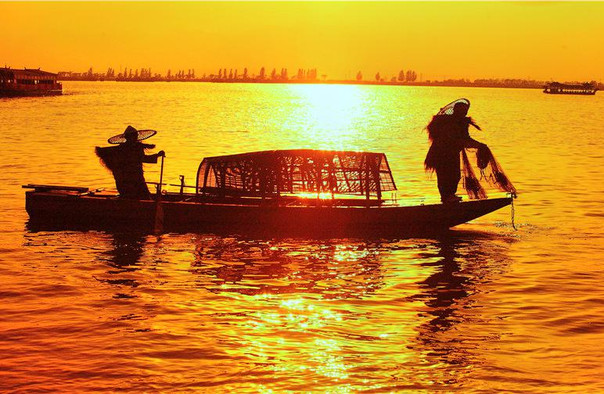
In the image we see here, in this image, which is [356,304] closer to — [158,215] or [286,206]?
[286,206]

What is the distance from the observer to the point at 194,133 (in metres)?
70.8

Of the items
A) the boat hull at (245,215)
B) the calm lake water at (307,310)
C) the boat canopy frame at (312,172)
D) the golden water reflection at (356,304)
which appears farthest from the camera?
the boat canopy frame at (312,172)

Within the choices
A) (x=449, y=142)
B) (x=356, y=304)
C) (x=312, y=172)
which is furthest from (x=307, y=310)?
(x=449, y=142)

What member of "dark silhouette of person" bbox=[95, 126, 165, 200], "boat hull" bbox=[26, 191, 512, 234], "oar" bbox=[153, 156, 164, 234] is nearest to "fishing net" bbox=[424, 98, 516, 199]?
"boat hull" bbox=[26, 191, 512, 234]

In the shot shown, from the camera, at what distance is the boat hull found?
67.1 ft

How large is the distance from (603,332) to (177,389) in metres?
6.87

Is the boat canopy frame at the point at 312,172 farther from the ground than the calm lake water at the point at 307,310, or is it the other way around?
the boat canopy frame at the point at 312,172

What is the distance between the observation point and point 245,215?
2052cm

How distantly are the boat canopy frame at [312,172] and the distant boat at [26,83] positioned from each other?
359 ft

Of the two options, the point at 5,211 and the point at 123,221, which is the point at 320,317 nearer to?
the point at 123,221

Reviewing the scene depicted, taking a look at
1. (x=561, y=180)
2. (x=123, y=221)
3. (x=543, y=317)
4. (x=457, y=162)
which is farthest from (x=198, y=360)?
(x=561, y=180)

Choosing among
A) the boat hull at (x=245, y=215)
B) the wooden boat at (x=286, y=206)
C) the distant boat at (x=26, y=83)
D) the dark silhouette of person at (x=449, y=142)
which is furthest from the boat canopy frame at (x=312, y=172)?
the distant boat at (x=26, y=83)

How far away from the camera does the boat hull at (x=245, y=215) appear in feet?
67.1

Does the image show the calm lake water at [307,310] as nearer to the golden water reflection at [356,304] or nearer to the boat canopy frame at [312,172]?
the golden water reflection at [356,304]
